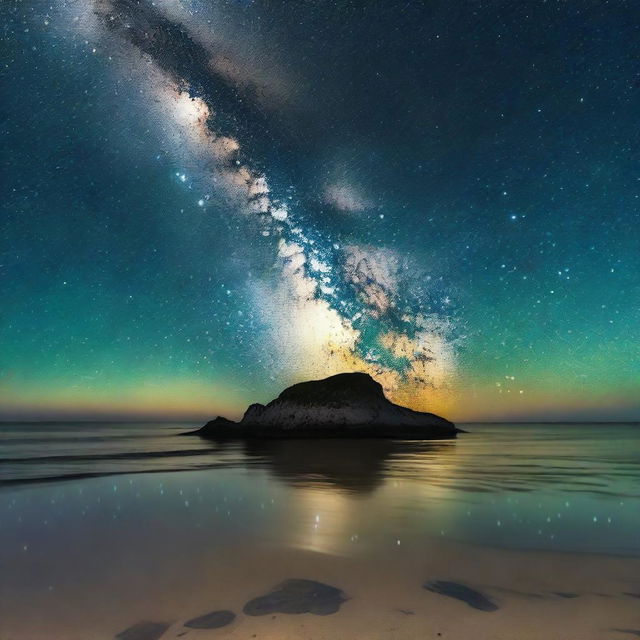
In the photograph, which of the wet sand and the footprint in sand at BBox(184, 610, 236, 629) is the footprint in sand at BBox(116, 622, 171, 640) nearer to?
the wet sand

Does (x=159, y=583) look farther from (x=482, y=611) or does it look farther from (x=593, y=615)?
(x=593, y=615)

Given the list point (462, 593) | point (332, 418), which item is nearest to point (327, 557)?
point (462, 593)

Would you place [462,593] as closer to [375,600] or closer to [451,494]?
[375,600]

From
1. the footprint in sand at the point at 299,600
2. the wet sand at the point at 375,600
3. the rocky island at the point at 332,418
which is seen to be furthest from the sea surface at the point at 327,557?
the rocky island at the point at 332,418

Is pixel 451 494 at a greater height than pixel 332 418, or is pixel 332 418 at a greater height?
pixel 332 418

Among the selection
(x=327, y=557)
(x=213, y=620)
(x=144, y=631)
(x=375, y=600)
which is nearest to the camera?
(x=144, y=631)

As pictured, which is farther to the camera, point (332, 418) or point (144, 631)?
point (332, 418)

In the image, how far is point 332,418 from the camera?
7188cm

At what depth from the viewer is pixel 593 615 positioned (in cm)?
492

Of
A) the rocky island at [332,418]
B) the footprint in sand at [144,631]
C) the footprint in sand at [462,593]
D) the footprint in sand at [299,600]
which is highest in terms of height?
the rocky island at [332,418]

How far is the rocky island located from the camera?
70.2 m

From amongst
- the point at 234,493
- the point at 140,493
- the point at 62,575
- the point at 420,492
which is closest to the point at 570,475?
the point at 420,492

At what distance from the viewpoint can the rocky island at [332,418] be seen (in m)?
70.2

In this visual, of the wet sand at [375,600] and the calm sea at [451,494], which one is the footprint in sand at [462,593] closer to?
the wet sand at [375,600]
